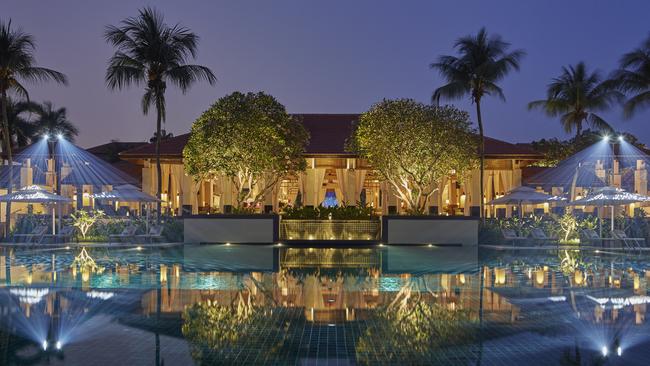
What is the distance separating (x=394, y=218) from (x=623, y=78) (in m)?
12.5

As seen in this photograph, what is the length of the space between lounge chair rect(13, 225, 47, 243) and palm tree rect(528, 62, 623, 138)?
2581 centimetres

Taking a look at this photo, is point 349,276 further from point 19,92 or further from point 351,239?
point 19,92

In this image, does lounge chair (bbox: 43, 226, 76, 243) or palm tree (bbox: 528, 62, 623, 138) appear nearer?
lounge chair (bbox: 43, 226, 76, 243)

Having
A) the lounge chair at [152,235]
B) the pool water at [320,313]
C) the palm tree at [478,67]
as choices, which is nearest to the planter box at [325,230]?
the lounge chair at [152,235]

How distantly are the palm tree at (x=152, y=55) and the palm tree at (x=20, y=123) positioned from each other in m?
15.5

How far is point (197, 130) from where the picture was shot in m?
23.3

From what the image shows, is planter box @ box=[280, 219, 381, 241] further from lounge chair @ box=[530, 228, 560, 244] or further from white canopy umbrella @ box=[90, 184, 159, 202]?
lounge chair @ box=[530, 228, 560, 244]

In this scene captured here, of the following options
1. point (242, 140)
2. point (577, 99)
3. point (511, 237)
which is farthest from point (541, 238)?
point (577, 99)

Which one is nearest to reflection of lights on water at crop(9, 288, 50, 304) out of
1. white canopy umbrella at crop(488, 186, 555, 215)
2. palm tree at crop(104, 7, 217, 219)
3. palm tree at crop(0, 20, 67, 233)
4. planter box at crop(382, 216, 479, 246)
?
palm tree at crop(0, 20, 67, 233)

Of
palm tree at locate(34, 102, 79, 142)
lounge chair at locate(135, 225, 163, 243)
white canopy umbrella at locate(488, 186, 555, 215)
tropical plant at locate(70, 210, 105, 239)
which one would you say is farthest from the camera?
palm tree at locate(34, 102, 79, 142)

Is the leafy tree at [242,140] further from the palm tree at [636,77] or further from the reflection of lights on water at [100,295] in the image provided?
the palm tree at [636,77]

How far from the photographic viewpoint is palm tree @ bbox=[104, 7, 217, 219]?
23.2m

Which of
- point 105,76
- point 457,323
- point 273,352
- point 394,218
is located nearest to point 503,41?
point 394,218

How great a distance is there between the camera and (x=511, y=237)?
69.7 ft
